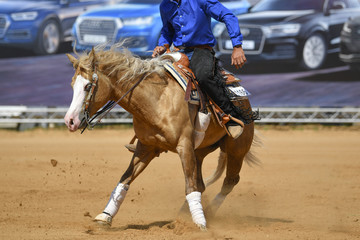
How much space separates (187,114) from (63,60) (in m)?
8.42

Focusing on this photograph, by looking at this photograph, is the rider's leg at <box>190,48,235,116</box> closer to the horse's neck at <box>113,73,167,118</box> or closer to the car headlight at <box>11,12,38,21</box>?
the horse's neck at <box>113,73,167,118</box>

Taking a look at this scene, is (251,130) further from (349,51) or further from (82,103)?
(349,51)

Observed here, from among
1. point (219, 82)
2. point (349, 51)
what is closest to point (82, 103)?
point (219, 82)

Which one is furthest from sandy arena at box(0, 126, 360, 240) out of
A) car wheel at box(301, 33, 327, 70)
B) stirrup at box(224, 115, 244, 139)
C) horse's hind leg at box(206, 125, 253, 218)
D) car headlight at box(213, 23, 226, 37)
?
car headlight at box(213, 23, 226, 37)

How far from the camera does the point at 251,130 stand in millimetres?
6297

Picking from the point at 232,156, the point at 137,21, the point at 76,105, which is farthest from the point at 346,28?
the point at 76,105

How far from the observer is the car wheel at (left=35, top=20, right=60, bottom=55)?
43.3ft

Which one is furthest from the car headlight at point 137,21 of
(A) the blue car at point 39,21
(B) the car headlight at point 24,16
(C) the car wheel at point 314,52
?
(C) the car wheel at point 314,52

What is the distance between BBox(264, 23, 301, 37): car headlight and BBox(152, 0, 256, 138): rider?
7136mm

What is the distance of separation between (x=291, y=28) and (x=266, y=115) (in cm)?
206

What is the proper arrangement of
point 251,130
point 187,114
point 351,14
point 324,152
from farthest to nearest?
point 351,14 → point 324,152 → point 251,130 → point 187,114

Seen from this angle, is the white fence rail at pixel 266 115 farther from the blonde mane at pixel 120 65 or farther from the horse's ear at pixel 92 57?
the horse's ear at pixel 92 57

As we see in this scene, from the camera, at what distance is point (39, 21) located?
13.1 m

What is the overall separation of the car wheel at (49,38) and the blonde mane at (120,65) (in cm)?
821
